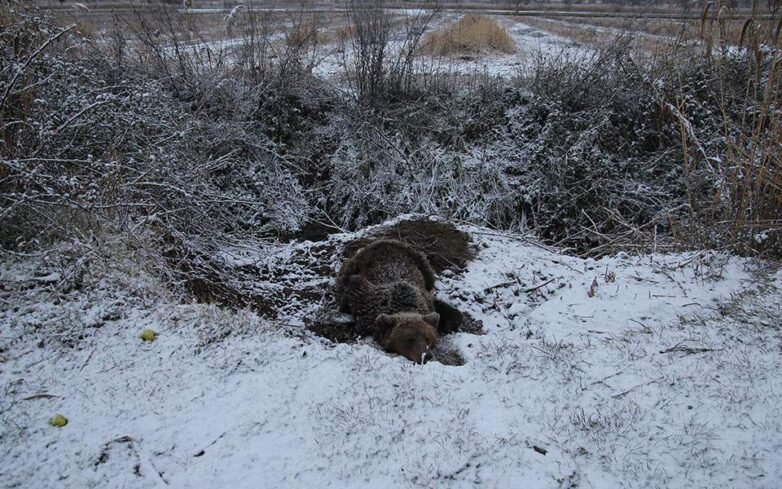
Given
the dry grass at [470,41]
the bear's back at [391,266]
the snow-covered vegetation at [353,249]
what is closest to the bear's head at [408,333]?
the snow-covered vegetation at [353,249]

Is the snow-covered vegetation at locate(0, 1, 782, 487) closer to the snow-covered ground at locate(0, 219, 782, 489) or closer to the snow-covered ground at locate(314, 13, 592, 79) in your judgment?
the snow-covered ground at locate(0, 219, 782, 489)

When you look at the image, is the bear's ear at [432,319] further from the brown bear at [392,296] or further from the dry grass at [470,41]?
the dry grass at [470,41]

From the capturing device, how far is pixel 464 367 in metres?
3.87

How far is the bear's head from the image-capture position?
452 centimetres

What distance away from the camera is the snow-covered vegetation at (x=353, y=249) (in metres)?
3.02

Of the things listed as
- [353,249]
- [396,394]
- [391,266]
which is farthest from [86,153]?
[396,394]

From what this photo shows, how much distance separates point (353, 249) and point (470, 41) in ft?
30.2

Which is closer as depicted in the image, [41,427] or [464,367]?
[41,427]

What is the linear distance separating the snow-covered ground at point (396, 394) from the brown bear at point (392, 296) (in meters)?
0.41

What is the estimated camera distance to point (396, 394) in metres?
3.51

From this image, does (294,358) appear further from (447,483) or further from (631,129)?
(631,129)

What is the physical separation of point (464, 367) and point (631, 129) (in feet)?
24.3

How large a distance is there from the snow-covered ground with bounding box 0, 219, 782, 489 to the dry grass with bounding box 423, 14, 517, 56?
9620mm

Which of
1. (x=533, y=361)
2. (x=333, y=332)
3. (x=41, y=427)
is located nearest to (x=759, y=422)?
(x=533, y=361)
